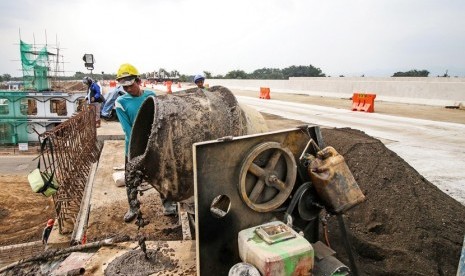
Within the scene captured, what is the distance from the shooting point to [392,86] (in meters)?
19.6

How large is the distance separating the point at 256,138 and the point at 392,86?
2006 centimetres

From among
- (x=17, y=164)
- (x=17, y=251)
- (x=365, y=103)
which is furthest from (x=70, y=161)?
(x=17, y=164)

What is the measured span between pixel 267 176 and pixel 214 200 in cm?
40

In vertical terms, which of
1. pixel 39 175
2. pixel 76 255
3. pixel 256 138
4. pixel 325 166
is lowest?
pixel 76 255

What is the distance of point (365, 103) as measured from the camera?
14.4m

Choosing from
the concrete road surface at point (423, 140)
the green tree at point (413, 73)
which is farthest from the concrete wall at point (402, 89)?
the green tree at point (413, 73)

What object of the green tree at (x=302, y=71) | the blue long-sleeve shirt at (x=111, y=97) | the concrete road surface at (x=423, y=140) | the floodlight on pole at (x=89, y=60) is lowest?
the concrete road surface at (x=423, y=140)

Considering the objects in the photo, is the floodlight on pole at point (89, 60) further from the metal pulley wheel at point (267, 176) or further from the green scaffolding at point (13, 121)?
the green scaffolding at point (13, 121)

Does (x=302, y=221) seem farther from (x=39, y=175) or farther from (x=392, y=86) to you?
(x=392, y=86)

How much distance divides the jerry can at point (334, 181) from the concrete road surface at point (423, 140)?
3.27m

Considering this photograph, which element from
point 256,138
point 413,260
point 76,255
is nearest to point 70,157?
point 76,255

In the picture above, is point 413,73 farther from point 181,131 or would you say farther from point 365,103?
point 181,131

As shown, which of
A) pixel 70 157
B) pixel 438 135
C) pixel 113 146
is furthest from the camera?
pixel 438 135

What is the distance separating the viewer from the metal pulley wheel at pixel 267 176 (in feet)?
7.05
